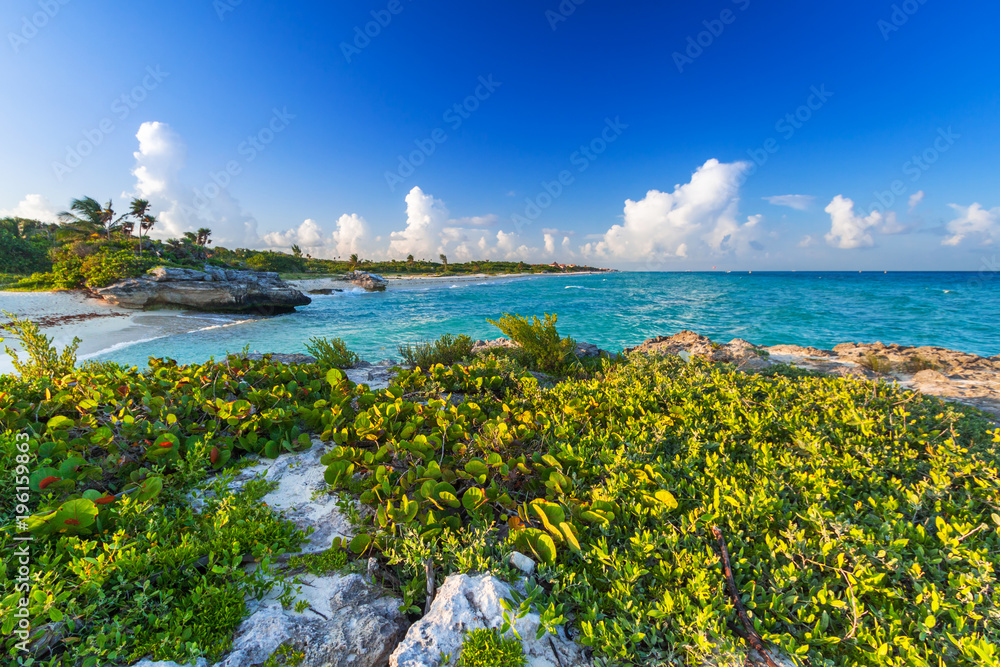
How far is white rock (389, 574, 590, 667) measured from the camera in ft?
4.42

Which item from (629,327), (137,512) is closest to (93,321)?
(137,512)

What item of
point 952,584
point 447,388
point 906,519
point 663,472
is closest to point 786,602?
point 952,584

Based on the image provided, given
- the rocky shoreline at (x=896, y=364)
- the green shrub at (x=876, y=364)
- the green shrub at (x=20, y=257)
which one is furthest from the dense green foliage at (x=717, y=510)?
the green shrub at (x=20, y=257)

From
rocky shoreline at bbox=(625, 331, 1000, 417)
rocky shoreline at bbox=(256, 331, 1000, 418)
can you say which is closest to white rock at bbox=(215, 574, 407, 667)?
rocky shoreline at bbox=(256, 331, 1000, 418)

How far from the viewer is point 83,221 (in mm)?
39094

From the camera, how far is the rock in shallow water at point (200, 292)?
18.8 m

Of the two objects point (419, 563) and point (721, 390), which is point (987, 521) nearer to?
point (721, 390)

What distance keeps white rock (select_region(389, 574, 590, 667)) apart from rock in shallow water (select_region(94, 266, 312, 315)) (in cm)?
2543

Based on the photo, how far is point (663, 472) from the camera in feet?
7.29

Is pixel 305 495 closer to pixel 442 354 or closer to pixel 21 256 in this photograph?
pixel 442 354

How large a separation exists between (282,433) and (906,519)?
14.2 ft

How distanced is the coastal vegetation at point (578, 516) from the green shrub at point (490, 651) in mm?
12

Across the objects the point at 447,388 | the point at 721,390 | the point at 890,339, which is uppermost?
the point at 721,390

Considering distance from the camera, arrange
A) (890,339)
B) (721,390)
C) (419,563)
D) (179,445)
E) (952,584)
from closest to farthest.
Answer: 1. (952,584)
2. (419,563)
3. (179,445)
4. (721,390)
5. (890,339)
